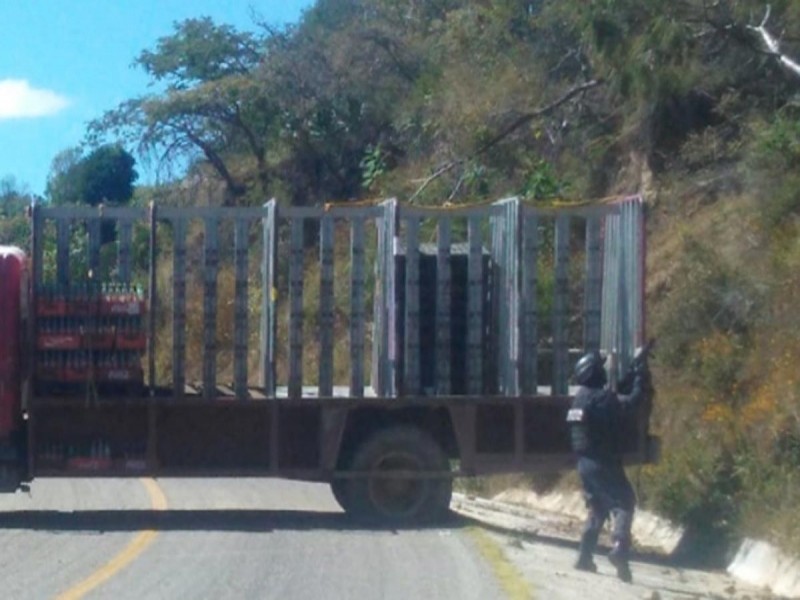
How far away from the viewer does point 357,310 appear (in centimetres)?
1791

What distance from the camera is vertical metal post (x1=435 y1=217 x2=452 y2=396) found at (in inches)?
703

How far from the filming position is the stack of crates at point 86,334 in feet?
56.9

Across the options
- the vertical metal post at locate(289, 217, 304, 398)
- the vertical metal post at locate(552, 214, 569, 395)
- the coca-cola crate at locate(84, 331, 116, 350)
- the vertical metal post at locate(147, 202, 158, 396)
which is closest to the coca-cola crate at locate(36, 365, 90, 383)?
the coca-cola crate at locate(84, 331, 116, 350)

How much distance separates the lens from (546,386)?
1898cm

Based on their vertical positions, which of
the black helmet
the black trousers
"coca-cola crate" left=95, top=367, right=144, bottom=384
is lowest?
the black trousers

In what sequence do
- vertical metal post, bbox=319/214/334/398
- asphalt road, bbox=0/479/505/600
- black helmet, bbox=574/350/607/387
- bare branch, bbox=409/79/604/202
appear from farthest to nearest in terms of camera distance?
bare branch, bbox=409/79/604/202
vertical metal post, bbox=319/214/334/398
black helmet, bbox=574/350/607/387
asphalt road, bbox=0/479/505/600

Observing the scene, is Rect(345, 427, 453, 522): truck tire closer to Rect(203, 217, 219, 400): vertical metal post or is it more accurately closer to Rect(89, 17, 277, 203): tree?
Rect(203, 217, 219, 400): vertical metal post

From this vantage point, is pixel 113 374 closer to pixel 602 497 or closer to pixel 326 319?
pixel 326 319

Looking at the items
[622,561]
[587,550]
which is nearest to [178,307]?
[587,550]

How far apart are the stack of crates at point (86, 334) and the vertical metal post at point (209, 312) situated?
721mm

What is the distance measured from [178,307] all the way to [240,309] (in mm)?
702

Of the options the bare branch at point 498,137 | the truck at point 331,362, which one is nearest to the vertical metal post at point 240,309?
the truck at point 331,362

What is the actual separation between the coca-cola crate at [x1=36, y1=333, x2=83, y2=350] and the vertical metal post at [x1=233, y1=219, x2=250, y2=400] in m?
1.77

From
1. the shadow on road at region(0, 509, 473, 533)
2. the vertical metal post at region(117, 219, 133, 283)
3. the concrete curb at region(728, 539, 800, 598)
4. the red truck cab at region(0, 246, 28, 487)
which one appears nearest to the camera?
the concrete curb at region(728, 539, 800, 598)
